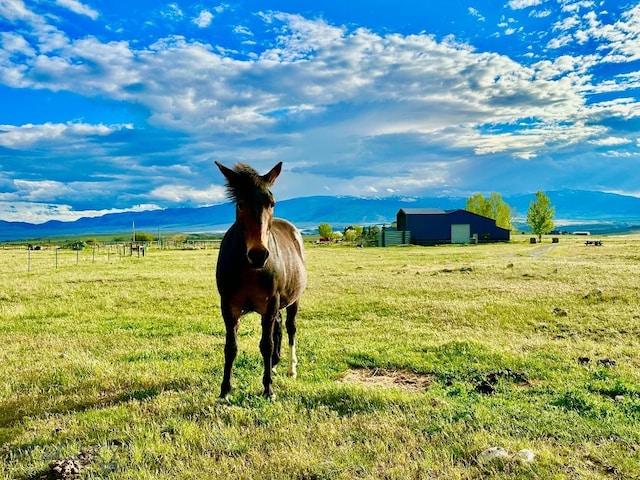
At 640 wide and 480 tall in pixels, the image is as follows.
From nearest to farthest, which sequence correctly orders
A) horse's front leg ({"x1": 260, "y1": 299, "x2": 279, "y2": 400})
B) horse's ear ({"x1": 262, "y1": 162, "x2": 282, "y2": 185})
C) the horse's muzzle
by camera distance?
the horse's muzzle, horse's ear ({"x1": 262, "y1": 162, "x2": 282, "y2": 185}), horse's front leg ({"x1": 260, "y1": 299, "x2": 279, "y2": 400})

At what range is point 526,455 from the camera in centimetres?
530

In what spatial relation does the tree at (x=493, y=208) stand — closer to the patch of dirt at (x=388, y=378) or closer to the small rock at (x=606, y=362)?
the small rock at (x=606, y=362)

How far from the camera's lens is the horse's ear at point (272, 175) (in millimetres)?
7398

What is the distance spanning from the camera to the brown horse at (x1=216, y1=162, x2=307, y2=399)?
6.74m

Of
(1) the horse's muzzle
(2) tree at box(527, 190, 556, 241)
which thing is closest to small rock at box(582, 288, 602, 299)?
(1) the horse's muzzle

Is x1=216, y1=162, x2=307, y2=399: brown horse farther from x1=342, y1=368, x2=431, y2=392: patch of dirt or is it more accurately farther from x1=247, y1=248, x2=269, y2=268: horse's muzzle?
x1=342, y1=368, x2=431, y2=392: patch of dirt

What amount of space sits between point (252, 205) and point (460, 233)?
89.6 metres

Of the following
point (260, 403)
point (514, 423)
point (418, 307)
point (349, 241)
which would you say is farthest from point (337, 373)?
point (349, 241)

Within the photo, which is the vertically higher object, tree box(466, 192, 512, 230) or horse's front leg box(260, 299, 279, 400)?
tree box(466, 192, 512, 230)

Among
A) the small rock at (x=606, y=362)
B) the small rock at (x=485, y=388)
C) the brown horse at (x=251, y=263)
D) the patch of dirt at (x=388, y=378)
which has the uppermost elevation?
the brown horse at (x=251, y=263)

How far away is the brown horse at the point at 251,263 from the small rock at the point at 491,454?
11.7 feet

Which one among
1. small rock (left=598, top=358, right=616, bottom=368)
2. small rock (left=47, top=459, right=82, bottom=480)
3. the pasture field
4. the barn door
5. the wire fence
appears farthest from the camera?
the barn door

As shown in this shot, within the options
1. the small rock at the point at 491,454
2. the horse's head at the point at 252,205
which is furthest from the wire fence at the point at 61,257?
the small rock at the point at 491,454

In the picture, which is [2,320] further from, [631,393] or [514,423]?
[631,393]
